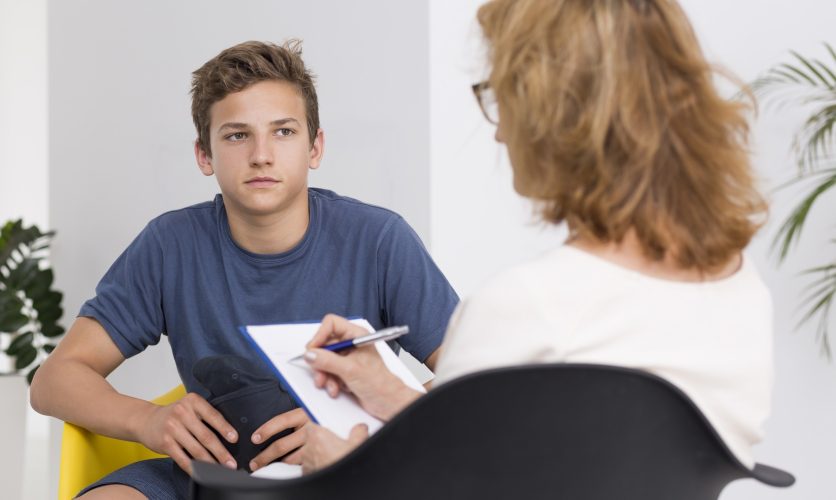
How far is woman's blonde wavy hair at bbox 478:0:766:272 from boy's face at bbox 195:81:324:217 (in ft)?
2.98

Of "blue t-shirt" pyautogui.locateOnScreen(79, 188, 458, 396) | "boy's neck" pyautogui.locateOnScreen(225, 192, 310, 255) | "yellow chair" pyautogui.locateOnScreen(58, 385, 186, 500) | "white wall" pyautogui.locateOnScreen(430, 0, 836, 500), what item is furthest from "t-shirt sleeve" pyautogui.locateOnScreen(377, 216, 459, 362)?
"white wall" pyautogui.locateOnScreen(430, 0, 836, 500)

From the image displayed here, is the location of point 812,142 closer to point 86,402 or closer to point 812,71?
point 812,71

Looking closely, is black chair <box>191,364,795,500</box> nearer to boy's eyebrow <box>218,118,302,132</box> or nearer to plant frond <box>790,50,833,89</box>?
boy's eyebrow <box>218,118,302,132</box>

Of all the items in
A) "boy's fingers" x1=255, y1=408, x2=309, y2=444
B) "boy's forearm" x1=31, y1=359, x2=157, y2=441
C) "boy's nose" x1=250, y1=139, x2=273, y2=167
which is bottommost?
"boy's forearm" x1=31, y1=359, x2=157, y2=441

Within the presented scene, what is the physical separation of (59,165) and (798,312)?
260 centimetres

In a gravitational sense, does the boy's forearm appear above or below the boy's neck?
below

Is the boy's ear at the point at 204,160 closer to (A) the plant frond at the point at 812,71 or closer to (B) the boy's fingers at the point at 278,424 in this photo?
(B) the boy's fingers at the point at 278,424

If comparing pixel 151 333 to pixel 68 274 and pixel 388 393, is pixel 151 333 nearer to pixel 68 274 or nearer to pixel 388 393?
pixel 388 393

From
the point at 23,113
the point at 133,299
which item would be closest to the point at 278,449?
the point at 133,299

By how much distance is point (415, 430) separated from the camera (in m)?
0.86

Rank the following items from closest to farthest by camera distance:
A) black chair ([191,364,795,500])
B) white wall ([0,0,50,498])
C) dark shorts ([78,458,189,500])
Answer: black chair ([191,364,795,500]) → dark shorts ([78,458,189,500]) → white wall ([0,0,50,498])

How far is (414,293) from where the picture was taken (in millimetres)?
1829

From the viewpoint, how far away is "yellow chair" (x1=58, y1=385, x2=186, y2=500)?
5.45ft

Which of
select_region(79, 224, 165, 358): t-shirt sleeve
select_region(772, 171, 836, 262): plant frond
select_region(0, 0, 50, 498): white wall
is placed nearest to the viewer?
select_region(79, 224, 165, 358): t-shirt sleeve
